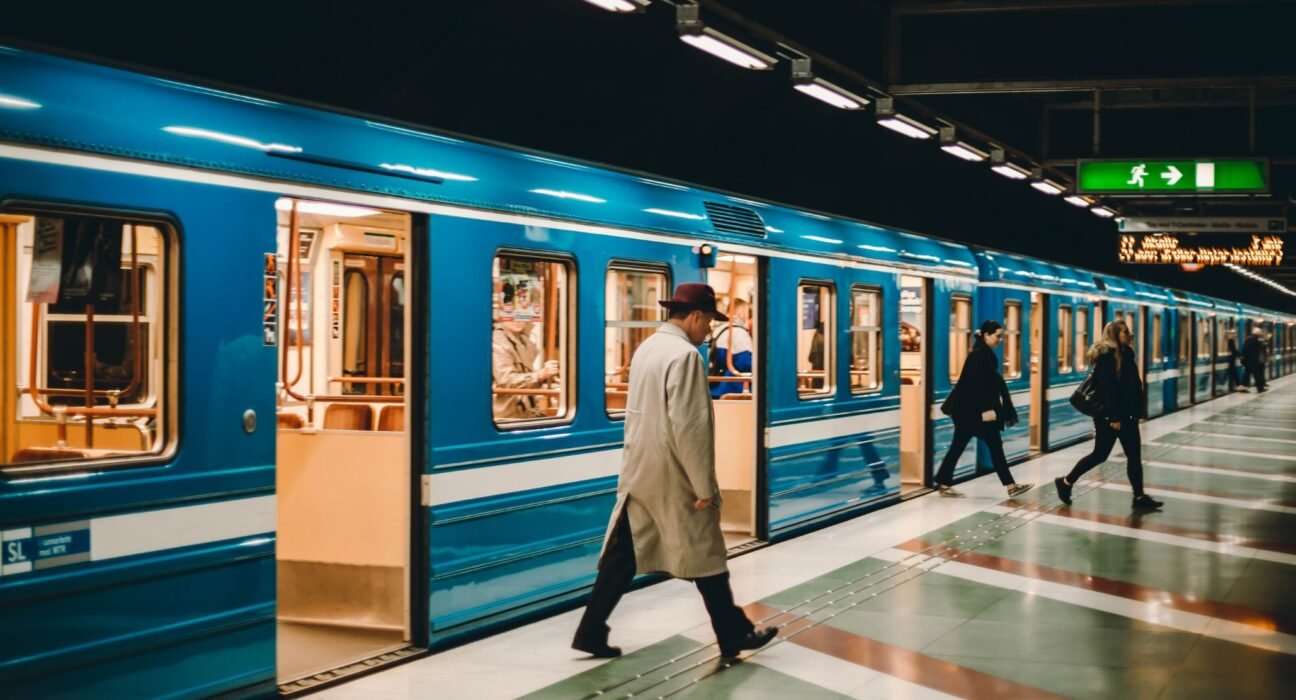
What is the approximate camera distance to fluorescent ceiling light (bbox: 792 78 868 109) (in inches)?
360

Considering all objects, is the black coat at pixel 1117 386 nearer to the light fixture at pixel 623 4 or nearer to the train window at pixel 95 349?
the light fixture at pixel 623 4

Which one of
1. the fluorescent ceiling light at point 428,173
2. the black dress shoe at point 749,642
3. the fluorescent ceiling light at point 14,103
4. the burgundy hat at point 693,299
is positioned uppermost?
the fluorescent ceiling light at point 428,173

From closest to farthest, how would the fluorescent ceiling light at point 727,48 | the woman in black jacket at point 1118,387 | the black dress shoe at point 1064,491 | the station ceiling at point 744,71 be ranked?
the fluorescent ceiling light at point 727,48 < the station ceiling at point 744,71 < the woman in black jacket at point 1118,387 < the black dress shoe at point 1064,491

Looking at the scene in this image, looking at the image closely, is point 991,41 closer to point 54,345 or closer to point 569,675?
point 569,675

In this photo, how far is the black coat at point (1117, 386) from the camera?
1147 centimetres

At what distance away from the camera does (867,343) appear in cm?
1145

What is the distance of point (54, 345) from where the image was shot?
491 cm

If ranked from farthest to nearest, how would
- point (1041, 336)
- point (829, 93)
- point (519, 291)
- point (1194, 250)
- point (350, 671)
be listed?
point (1194, 250) < point (1041, 336) < point (829, 93) < point (519, 291) < point (350, 671)

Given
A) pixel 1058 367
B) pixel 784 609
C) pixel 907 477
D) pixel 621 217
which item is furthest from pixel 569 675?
pixel 1058 367

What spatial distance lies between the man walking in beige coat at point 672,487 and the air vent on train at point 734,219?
102 inches

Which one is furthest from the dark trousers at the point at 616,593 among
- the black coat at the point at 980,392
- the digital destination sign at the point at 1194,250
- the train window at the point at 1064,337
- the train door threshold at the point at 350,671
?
the digital destination sign at the point at 1194,250

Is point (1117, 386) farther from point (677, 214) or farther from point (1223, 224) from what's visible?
point (1223, 224)

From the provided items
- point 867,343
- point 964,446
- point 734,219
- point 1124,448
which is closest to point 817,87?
point 734,219

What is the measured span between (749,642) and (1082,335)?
1436 cm
